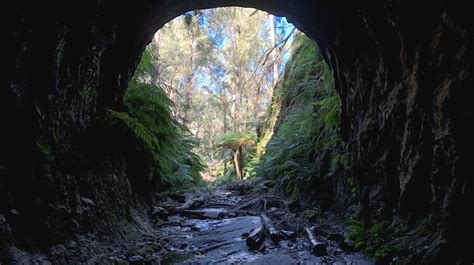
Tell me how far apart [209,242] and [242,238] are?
22.0 inches

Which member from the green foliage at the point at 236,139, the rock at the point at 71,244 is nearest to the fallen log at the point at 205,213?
the rock at the point at 71,244

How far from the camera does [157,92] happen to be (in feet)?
27.1

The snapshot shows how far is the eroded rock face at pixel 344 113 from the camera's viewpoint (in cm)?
318

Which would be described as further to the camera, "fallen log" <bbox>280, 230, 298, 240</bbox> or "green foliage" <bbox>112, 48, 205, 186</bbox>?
"green foliage" <bbox>112, 48, 205, 186</bbox>

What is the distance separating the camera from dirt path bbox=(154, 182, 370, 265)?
4965 mm

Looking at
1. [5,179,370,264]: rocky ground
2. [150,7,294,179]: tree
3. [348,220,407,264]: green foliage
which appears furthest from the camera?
[150,7,294,179]: tree

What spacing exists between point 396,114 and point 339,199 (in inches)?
110

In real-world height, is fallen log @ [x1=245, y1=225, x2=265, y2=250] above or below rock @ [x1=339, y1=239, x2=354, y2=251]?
above

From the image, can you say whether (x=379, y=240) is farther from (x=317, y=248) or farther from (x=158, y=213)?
(x=158, y=213)

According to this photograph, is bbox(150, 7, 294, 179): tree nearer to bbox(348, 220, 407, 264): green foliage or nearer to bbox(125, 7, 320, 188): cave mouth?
bbox(125, 7, 320, 188): cave mouth

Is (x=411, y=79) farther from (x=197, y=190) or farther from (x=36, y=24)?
(x=197, y=190)

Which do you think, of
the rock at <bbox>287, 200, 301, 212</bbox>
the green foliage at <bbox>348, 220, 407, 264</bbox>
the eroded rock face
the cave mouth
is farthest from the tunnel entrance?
the cave mouth

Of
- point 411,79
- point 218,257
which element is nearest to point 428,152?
point 411,79

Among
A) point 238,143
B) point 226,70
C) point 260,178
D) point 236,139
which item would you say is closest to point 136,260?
point 260,178
